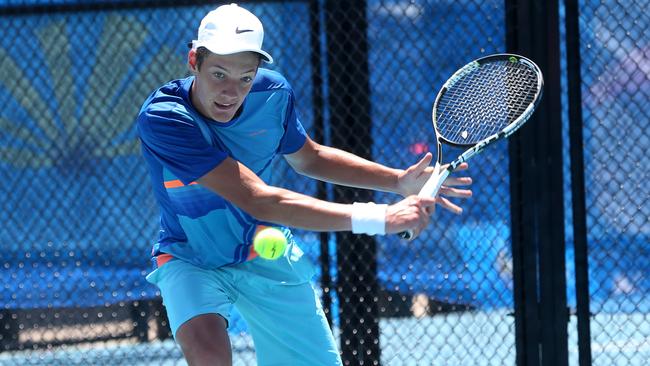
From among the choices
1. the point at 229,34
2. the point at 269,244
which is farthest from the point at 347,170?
the point at 229,34

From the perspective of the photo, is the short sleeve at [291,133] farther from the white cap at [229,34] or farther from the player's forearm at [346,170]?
the white cap at [229,34]

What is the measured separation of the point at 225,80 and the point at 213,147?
7.9 inches

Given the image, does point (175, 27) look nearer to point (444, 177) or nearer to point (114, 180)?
point (114, 180)

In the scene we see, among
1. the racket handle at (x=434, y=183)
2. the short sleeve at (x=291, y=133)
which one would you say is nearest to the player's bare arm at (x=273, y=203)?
the racket handle at (x=434, y=183)

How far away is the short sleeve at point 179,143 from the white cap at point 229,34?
23 centimetres

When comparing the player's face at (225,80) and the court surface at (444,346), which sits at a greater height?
the player's face at (225,80)

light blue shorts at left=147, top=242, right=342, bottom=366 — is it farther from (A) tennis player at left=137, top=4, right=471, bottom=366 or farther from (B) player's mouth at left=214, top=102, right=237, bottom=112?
(B) player's mouth at left=214, top=102, right=237, bottom=112

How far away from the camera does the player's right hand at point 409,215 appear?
8.64 ft

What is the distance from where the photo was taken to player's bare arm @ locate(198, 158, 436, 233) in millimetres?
2797

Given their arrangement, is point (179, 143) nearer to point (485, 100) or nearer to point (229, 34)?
point (229, 34)

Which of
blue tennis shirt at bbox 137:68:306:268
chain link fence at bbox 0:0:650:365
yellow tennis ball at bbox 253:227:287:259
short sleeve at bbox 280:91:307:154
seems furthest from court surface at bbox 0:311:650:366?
yellow tennis ball at bbox 253:227:287:259

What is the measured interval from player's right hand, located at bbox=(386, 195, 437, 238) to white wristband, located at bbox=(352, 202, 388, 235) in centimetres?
2

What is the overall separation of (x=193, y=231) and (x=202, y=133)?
1.17 ft

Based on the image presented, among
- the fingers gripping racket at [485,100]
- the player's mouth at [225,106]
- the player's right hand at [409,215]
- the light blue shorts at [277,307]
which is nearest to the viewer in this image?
the player's right hand at [409,215]
